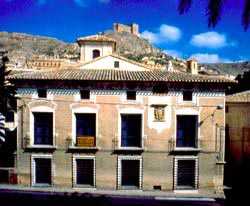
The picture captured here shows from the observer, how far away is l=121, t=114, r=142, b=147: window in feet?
80.1

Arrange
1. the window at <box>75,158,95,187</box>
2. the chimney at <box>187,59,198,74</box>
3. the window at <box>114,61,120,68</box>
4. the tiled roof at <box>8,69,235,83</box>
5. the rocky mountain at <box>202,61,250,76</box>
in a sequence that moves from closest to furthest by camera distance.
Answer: the tiled roof at <box>8,69,235,83</box>, the window at <box>75,158,95,187</box>, the window at <box>114,61,120,68</box>, the chimney at <box>187,59,198,74</box>, the rocky mountain at <box>202,61,250,76</box>

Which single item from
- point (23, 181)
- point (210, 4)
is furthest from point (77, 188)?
point (210, 4)

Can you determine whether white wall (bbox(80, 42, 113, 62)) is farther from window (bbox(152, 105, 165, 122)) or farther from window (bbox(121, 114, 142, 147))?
window (bbox(152, 105, 165, 122))

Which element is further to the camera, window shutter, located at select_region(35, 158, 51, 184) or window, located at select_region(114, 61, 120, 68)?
window, located at select_region(114, 61, 120, 68)

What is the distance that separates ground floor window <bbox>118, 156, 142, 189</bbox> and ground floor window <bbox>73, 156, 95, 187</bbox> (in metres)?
1.63

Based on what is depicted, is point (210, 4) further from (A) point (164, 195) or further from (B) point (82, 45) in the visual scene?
(B) point (82, 45)

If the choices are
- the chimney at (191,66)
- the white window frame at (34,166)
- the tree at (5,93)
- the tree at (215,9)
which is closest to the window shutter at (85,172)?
the white window frame at (34,166)

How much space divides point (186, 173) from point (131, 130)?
4090 mm

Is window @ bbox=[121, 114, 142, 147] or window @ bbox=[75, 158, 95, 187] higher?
window @ bbox=[121, 114, 142, 147]

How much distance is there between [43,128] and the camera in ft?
80.6

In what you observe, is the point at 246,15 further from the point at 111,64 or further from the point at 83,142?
the point at 111,64

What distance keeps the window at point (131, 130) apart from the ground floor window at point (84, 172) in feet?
7.40

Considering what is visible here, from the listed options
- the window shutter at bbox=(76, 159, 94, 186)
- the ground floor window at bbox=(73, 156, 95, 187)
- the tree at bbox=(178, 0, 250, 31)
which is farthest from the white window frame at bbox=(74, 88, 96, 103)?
the tree at bbox=(178, 0, 250, 31)

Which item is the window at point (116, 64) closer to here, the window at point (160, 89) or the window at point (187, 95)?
the window at point (160, 89)
